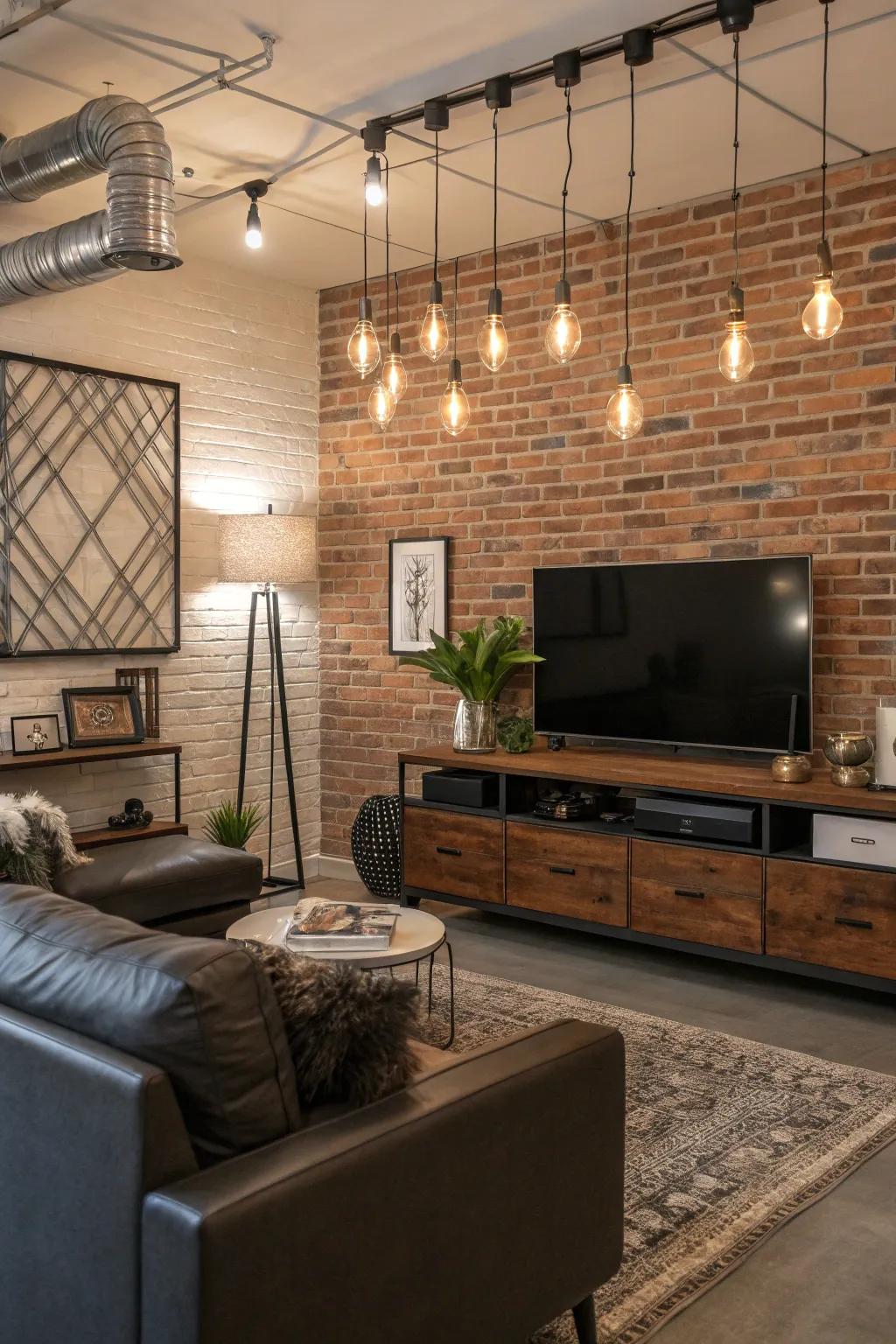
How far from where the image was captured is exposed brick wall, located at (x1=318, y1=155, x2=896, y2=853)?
4.17m

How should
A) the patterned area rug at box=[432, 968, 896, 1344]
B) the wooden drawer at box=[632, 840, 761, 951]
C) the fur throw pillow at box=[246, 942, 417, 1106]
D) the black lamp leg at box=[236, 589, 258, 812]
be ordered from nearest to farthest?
the fur throw pillow at box=[246, 942, 417, 1106] → the patterned area rug at box=[432, 968, 896, 1344] → the wooden drawer at box=[632, 840, 761, 951] → the black lamp leg at box=[236, 589, 258, 812]

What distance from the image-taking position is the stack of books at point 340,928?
2.95 metres

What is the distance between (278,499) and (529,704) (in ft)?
5.39

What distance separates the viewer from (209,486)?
5355 mm

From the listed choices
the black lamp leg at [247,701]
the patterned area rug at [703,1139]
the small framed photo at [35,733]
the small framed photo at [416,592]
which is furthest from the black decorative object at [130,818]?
the patterned area rug at [703,1139]

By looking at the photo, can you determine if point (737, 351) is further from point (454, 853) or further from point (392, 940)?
point (454, 853)

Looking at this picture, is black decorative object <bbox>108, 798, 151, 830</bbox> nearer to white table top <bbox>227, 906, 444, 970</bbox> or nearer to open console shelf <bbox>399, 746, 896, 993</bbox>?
open console shelf <bbox>399, 746, 896, 993</bbox>

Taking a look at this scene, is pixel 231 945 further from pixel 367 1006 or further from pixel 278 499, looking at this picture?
pixel 278 499

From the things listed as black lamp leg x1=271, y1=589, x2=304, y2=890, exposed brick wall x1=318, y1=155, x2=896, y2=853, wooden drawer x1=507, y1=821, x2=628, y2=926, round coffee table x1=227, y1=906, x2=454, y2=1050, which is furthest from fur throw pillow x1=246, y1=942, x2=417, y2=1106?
black lamp leg x1=271, y1=589, x2=304, y2=890

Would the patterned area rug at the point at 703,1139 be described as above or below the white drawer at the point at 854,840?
below

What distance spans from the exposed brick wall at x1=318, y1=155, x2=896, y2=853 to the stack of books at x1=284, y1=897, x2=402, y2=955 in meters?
1.99

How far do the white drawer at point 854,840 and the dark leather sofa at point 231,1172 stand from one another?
7.03 feet

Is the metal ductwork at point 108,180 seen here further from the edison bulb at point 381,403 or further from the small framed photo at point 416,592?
the small framed photo at point 416,592

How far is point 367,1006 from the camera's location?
1.70m
